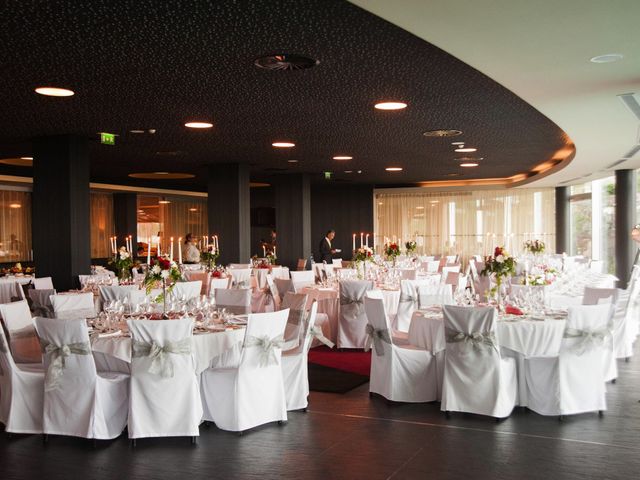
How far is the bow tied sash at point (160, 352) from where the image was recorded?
5.18 m

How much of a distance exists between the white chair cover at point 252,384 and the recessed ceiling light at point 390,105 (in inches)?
128

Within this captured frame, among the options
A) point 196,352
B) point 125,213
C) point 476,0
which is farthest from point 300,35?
point 125,213

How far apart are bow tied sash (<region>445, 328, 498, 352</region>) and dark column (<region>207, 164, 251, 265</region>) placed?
8745 mm

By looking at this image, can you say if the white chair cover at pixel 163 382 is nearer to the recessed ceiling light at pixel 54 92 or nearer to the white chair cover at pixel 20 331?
the white chair cover at pixel 20 331

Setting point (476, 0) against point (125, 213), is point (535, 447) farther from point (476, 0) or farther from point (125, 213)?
point (125, 213)

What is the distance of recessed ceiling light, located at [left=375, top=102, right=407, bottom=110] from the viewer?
7836 millimetres

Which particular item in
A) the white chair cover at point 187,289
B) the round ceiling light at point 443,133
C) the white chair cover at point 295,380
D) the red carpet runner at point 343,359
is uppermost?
the round ceiling light at point 443,133

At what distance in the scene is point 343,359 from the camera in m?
8.87

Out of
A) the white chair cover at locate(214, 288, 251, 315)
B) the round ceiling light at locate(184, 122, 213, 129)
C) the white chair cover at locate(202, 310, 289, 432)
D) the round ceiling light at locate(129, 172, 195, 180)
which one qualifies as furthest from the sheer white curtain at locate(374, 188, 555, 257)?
the white chair cover at locate(202, 310, 289, 432)

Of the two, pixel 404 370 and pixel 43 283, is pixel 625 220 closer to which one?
pixel 404 370

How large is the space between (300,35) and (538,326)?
3.29 meters

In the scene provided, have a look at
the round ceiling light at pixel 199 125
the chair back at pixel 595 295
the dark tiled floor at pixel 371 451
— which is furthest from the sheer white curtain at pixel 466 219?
the dark tiled floor at pixel 371 451

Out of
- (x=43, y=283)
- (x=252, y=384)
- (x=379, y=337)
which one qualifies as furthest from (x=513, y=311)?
(x=43, y=283)

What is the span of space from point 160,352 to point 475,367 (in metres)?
2.66
